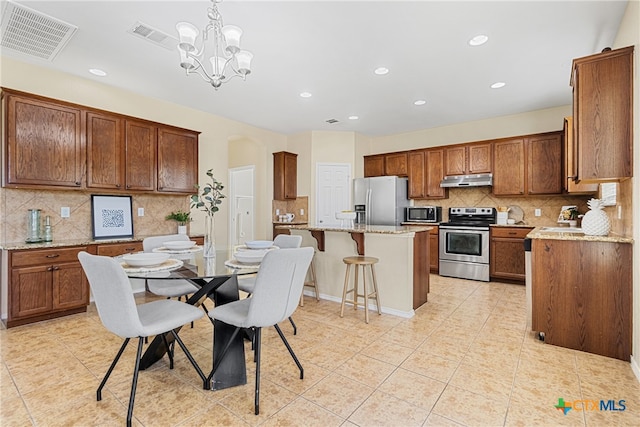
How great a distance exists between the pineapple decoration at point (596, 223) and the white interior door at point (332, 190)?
3.95 meters

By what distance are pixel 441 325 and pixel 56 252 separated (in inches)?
154

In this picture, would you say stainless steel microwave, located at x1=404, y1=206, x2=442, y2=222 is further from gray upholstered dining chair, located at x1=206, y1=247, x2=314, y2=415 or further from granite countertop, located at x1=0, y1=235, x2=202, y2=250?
granite countertop, located at x1=0, y1=235, x2=202, y2=250

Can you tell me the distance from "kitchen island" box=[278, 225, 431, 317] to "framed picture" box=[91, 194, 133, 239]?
2383mm

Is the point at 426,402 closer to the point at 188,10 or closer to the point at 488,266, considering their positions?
the point at 188,10

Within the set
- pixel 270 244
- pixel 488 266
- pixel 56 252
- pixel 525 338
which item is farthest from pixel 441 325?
pixel 56 252

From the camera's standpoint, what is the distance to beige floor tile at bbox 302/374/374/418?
1.75 meters

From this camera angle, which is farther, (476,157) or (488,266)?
(476,157)

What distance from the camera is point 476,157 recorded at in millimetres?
5258

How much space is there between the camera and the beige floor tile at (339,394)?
1746mm

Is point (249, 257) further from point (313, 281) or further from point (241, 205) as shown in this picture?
point (241, 205)

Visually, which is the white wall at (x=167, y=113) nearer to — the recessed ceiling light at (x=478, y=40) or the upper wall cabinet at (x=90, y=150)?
the upper wall cabinet at (x=90, y=150)

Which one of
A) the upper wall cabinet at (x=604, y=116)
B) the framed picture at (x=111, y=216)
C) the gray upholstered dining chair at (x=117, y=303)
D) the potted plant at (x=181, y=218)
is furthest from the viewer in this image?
the potted plant at (x=181, y=218)

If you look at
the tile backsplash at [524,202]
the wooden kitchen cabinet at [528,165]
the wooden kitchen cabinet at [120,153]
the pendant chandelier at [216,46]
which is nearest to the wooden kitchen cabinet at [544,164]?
the wooden kitchen cabinet at [528,165]

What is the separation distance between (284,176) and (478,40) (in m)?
3.94
